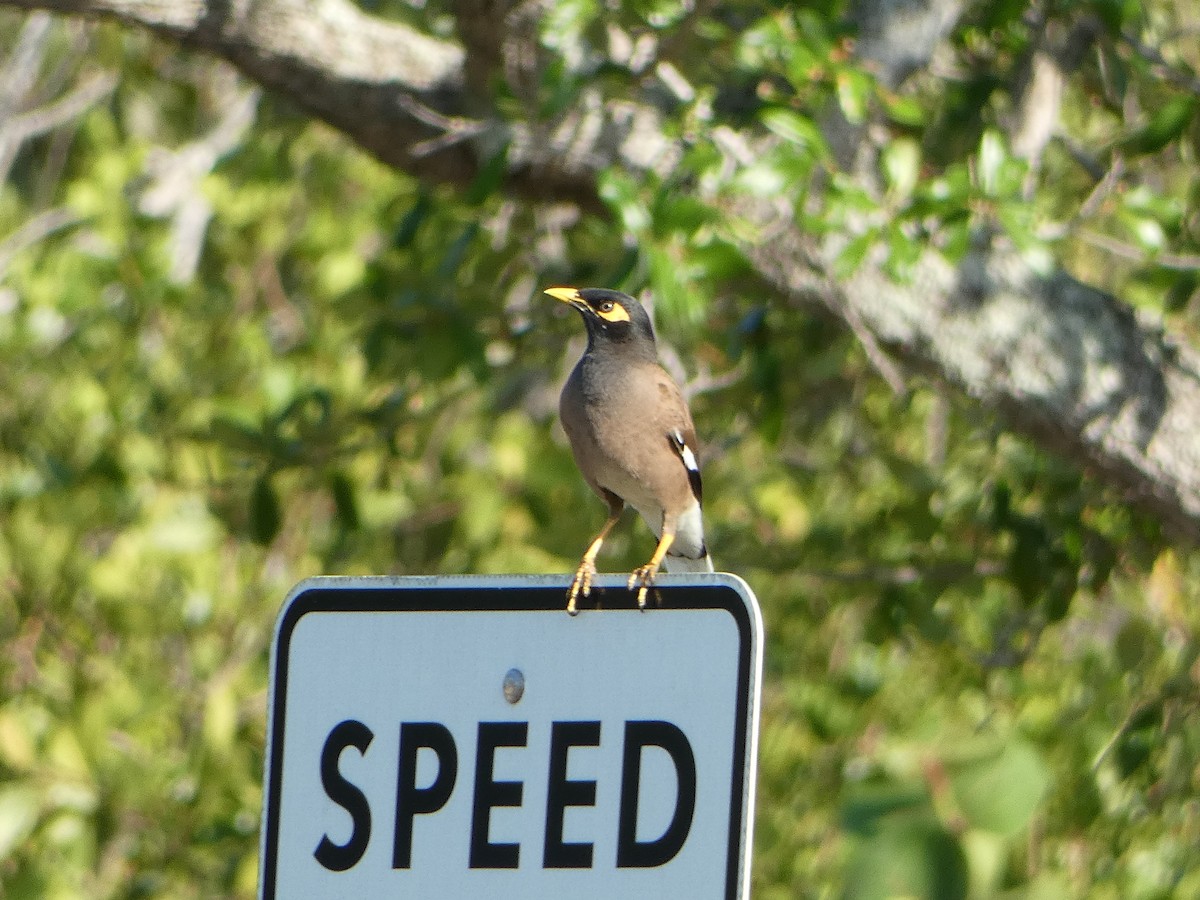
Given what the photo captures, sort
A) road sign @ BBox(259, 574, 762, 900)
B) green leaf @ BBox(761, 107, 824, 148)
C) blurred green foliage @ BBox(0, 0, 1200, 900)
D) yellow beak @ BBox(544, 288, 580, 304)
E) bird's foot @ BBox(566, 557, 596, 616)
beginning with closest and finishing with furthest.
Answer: road sign @ BBox(259, 574, 762, 900)
bird's foot @ BBox(566, 557, 596, 616)
green leaf @ BBox(761, 107, 824, 148)
yellow beak @ BBox(544, 288, 580, 304)
blurred green foliage @ BBox(0, 0, 1200, 900)

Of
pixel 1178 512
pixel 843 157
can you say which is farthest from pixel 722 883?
pixel 843 157

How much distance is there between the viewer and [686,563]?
3.97 meters

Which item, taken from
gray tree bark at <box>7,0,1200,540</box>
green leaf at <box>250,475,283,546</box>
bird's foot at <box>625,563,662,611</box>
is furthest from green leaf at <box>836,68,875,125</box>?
green leaf at <box>250,475,283,546</box>

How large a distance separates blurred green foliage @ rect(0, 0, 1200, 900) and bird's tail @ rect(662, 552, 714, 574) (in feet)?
1.20

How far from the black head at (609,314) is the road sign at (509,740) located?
5.52 feet

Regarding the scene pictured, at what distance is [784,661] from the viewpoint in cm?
590

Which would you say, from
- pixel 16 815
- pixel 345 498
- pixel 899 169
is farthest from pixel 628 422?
pixel 16 815

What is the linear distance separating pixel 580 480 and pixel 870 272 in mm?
1322

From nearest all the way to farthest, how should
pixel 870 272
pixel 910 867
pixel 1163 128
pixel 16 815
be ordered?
1. pixel 910 867
2. pixel 1163 128
3. pixel 870 272
4. pixel 16 815

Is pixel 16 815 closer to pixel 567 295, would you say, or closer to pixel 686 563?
pixel 686 563

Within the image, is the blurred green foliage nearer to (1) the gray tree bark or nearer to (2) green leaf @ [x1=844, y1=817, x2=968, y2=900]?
(1) the gray tree bark

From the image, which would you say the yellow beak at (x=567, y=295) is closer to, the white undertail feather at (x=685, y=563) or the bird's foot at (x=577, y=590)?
the white undertail feather at (x=685, y=563)

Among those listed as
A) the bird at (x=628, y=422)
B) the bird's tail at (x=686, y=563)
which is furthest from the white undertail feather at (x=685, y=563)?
the bird at (x=628, y=422)

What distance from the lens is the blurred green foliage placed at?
386 cm
